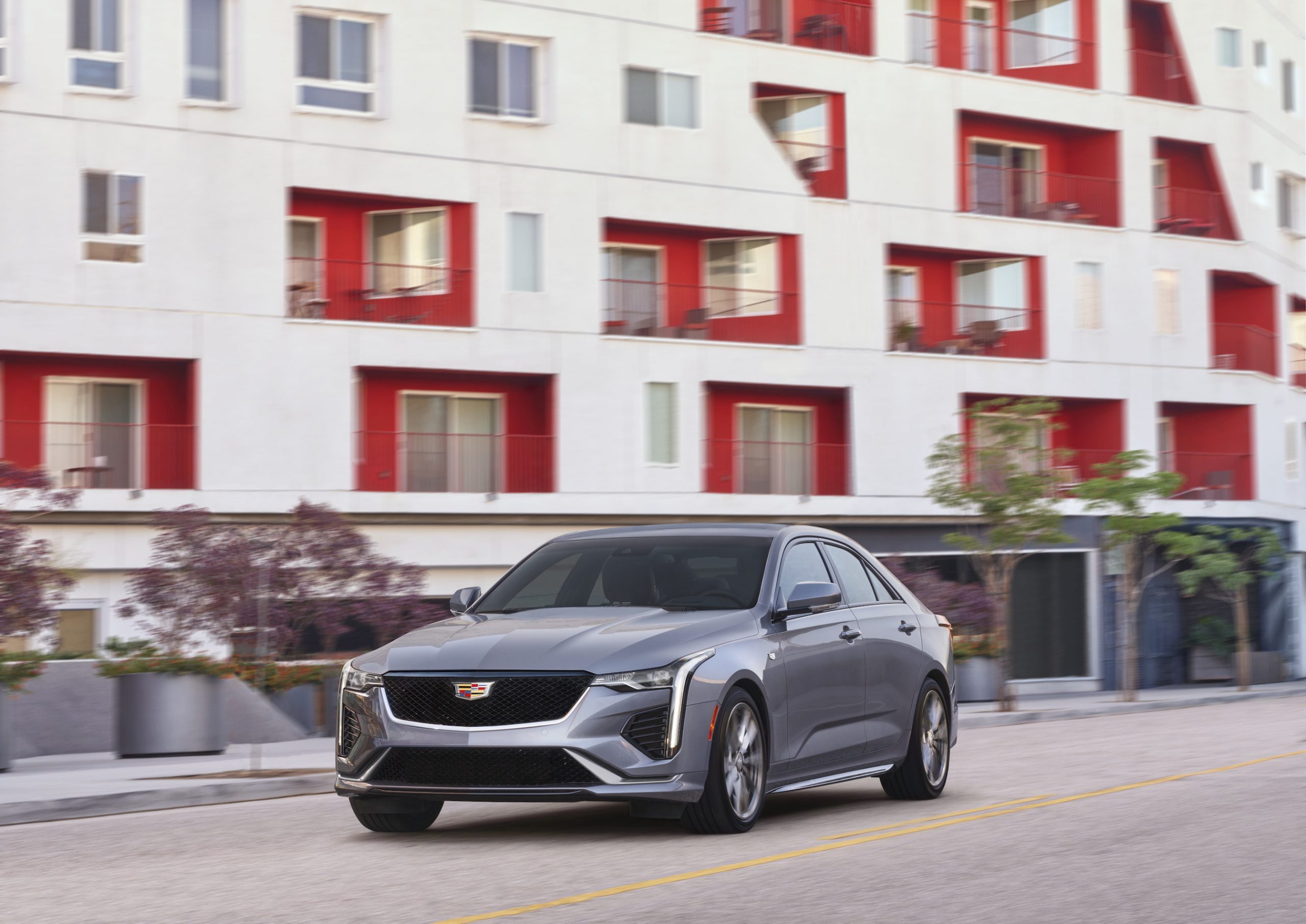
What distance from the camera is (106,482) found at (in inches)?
1190

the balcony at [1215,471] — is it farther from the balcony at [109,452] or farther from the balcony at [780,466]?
the balcony at [109,452]

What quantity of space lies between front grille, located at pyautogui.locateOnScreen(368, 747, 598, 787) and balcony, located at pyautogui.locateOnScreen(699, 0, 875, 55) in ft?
101

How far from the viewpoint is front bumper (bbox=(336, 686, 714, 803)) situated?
359 inches

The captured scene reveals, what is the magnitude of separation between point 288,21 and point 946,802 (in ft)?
76.3

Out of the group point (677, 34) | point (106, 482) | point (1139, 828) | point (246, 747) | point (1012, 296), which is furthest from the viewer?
point (1012, 296)

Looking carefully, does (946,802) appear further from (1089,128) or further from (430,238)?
(1089,128)

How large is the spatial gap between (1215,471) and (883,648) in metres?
35.9

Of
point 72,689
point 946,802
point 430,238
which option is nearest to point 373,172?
point 430,238

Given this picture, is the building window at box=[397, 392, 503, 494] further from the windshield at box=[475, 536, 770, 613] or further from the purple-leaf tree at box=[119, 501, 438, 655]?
the windshield at box=[475, 536, 770, 613]

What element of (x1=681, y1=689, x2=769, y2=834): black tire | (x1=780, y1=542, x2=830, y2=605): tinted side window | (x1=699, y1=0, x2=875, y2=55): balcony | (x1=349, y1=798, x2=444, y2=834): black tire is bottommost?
(x1=349, y1=798, x2=444, y2=834): black tire

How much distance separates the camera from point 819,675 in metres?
10.7

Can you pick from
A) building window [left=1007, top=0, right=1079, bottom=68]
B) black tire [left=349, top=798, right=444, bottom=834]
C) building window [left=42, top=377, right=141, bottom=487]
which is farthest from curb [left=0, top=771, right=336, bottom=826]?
building window [left=1007, top=0, right=1079, bottom=68]

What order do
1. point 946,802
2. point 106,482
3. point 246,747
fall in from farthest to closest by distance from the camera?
point 106,482 → point 246,747 → point 946,802

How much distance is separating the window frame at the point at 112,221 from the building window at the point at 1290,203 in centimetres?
3012
